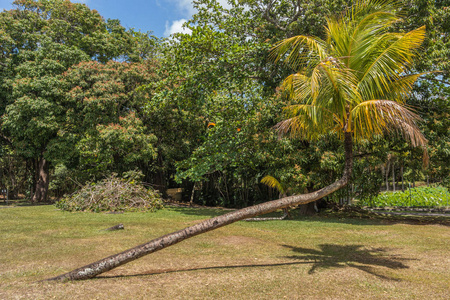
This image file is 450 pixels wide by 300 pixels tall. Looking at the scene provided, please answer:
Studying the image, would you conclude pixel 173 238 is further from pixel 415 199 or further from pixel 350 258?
pixel 415 199

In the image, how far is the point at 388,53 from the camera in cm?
564

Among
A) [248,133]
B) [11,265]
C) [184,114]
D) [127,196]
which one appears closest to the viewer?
[11,265]

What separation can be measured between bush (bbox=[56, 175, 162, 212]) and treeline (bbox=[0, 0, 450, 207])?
1471 millimetres

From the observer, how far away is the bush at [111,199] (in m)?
14.4

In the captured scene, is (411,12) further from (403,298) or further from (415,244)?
(403,298)

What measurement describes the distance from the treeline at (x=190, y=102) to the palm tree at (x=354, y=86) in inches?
167

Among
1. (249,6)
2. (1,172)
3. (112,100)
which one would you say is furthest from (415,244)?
(1,172)

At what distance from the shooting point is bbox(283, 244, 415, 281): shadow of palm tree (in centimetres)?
→ 565

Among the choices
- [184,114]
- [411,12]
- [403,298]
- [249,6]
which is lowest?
[403,298]

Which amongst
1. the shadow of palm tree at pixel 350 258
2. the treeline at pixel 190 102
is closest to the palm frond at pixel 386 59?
the shadow of palm tree at pixel 350 258

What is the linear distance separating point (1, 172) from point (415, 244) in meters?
30.0

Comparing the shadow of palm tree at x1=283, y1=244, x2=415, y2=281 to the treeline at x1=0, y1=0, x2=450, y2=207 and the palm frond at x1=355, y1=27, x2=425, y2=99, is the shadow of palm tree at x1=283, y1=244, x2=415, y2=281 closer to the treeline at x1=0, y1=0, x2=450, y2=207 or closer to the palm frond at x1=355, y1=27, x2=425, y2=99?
the palm frond at x1=355, y1=27, x2=425, y2=99

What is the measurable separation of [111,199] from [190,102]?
5.59m

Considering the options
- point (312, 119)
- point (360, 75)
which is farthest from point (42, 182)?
point (360, 75)
